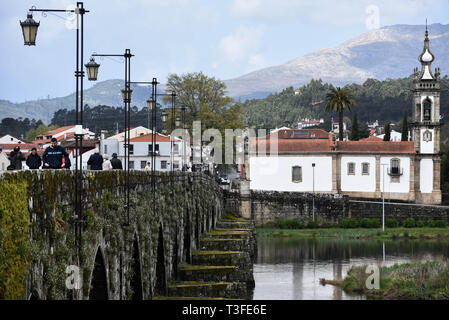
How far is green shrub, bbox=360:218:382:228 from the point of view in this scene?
6481cm

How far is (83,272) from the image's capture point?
12.1m

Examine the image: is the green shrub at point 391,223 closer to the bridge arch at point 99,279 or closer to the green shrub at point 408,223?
the green shrub at point 408,223

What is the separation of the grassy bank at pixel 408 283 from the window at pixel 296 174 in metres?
29.9

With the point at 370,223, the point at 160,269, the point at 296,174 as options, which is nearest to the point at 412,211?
the point at 370,223

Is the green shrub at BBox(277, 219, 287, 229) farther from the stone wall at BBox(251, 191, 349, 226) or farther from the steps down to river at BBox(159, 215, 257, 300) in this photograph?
the steps down to river at BBox(159, 215, 257, 300)

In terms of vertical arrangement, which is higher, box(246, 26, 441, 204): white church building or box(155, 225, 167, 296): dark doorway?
box(246, 26, 441, 204): white church building

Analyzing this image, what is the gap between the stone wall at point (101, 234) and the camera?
9.98m

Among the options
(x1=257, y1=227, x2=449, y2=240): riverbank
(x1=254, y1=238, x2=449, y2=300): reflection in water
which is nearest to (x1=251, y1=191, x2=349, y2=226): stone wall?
(x1=257, y1=227, x2=449, y2=240): riverbank

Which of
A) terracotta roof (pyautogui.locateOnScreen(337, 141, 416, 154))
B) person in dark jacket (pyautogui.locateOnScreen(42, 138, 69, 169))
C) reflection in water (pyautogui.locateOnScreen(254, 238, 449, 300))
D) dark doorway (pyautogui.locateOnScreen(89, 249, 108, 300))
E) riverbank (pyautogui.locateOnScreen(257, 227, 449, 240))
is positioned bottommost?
reflection in water (pyautogui.locateOnScreen(254, 238, 449, 300))

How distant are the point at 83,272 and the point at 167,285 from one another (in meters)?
12.9

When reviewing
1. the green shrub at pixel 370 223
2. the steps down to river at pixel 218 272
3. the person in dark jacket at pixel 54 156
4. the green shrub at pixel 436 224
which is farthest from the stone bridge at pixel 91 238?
the green shrub at pixel 436 224

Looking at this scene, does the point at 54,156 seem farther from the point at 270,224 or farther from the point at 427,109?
the point at 427,109

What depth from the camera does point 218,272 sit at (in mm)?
30875
